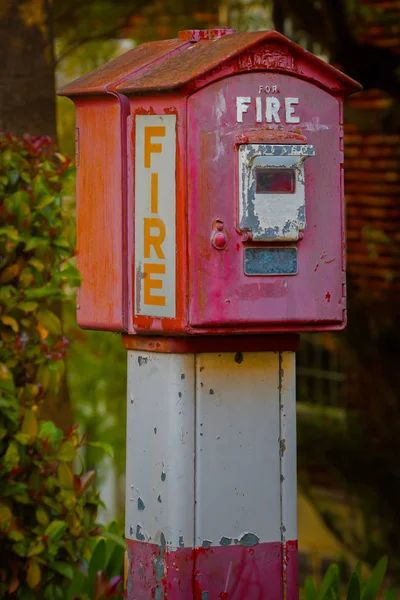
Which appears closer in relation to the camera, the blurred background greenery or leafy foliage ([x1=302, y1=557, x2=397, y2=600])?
leafy foliage ([x1=302, y1=557, x2=397, y2=600])

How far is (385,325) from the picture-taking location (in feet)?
27.8

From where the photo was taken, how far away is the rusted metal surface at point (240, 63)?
388cm

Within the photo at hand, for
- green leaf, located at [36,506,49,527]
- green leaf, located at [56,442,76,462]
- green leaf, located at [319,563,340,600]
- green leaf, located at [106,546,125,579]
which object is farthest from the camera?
green leaf, located at [106,546,125,579]

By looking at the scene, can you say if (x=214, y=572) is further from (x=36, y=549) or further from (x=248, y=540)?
(x=36, y=549)

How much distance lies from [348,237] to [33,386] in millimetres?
6530

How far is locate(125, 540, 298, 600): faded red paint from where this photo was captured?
402 cm

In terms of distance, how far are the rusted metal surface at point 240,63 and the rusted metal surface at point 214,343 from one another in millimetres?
766

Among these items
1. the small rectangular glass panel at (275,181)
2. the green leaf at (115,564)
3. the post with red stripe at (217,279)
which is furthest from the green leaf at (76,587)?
the small rectangular glass panel at (275,181)

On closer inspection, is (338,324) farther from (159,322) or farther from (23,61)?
(23,61)

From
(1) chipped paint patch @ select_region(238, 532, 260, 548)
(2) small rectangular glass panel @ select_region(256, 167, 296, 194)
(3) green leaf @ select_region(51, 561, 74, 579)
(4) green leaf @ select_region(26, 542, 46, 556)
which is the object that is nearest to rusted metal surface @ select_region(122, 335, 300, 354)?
(2) small rectangular glass panel @ select_region(256, 167, 296, 194)

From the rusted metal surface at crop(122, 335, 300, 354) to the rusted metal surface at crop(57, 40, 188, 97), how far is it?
0.80 m

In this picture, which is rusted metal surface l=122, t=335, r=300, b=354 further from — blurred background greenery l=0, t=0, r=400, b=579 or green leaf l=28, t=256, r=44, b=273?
blurred background greenery l=0, t=0, r=400, b=579

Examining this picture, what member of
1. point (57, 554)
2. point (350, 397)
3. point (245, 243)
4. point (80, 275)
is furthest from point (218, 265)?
point (350, 397)

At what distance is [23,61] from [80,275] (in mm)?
2051
